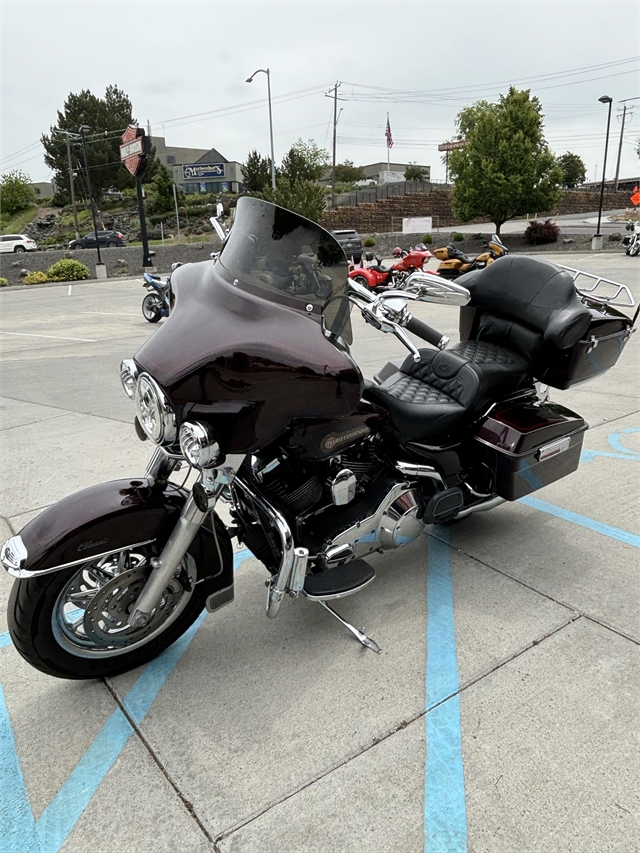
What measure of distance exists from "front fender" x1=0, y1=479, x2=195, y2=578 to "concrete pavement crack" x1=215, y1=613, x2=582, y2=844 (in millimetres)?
908

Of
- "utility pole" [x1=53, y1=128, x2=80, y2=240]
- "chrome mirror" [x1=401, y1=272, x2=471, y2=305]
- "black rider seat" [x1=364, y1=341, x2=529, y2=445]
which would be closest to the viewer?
"chrome mirror" [x1=401, y1=272, x2=471, y2=305]

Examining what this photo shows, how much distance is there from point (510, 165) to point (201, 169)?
4372cm

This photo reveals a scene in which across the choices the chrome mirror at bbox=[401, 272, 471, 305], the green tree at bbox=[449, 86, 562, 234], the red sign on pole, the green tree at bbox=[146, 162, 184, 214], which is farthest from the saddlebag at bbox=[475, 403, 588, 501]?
the green tree at bbox=[146, 162, 184, 214]

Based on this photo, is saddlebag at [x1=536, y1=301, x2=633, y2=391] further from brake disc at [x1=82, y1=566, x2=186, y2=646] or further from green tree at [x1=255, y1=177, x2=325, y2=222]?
green tree at [x1=255, y1=177, x2=325, y2=222]

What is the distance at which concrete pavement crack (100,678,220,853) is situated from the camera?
1756mm

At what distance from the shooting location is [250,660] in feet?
7.97

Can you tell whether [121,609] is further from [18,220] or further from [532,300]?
[18,220]

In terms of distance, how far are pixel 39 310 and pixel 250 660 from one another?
15.8 meters

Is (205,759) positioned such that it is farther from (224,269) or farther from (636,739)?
(224,269)

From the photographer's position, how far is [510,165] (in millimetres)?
33562

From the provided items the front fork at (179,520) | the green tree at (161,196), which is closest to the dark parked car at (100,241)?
the green tree at (161,196)

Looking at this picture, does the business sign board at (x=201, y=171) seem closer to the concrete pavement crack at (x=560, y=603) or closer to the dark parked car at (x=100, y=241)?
the dark parked car at (x=100, y=241)

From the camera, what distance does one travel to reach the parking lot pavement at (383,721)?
175 centimetres

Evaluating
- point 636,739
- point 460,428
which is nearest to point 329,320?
point 460,428
